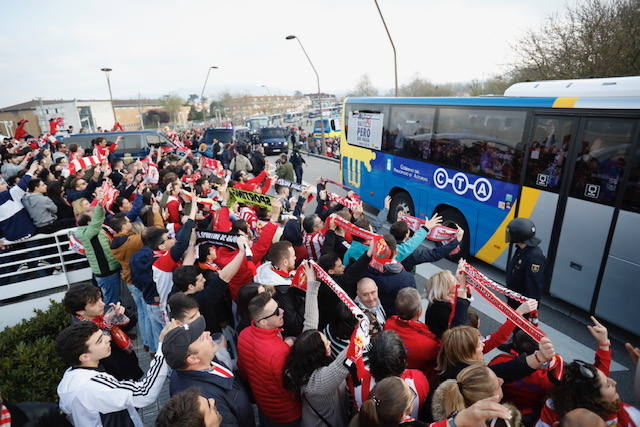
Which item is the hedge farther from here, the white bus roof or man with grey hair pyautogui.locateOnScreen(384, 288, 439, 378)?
the white bus roof

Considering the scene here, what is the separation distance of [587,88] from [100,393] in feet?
22.5

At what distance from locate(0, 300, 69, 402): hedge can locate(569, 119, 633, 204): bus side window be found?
22.0ft

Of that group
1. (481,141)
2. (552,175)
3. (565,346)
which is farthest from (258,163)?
(565,346)

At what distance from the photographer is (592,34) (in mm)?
14906

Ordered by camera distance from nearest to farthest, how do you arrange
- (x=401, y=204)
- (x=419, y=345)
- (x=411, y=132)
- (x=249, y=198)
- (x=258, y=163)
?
(x=419, y=345), (x=249, y=198), (x=411, y=132), (x=401, y=204), (x=258, y=163)

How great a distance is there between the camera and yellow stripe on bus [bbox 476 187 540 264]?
227 inches

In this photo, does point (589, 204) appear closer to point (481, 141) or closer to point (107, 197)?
point (481, 141)

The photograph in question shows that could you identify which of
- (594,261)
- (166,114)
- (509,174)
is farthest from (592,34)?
(166,114)

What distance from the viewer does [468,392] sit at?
2.10m

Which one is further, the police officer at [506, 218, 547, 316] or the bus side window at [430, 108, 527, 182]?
the bus side window at [430, 108, 527, 182]

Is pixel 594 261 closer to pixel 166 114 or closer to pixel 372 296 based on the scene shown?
pixel 372 296

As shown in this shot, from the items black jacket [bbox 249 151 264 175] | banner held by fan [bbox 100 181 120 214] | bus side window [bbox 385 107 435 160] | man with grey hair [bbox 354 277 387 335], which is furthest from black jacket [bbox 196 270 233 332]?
black jacket [bbox 249 151 264 175]

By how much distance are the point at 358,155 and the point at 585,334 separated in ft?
23.9

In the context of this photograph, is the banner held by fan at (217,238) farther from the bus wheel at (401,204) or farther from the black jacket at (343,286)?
the bus wheel at (401,204)
